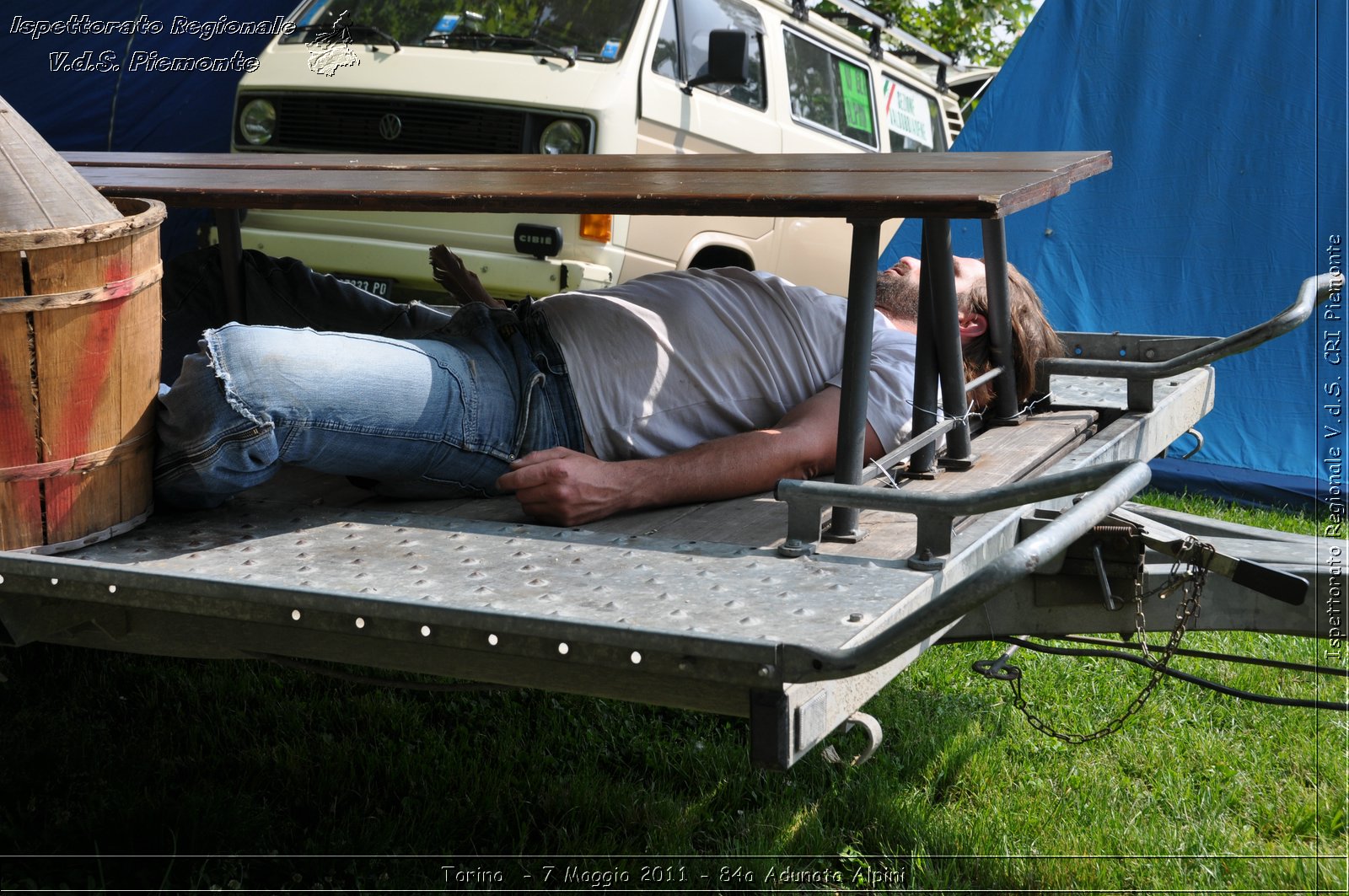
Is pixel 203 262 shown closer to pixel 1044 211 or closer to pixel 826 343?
pixel 826 343

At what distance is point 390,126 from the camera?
6.16m

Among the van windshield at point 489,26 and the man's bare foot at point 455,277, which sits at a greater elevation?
the van windshield at point 489,26

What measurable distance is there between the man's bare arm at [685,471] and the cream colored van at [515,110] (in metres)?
3.11

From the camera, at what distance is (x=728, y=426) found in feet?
9.23

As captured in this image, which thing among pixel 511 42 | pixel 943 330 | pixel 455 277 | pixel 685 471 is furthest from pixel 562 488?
pixel 511 42

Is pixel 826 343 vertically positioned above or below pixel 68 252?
below

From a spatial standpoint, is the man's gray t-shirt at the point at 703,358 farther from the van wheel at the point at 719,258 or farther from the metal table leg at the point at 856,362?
the van wheel at the point at 719,258

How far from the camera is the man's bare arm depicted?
2.32 meters

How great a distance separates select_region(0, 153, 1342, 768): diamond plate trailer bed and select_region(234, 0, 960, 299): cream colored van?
3.13m

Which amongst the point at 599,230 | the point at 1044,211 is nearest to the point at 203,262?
the point at 599,230

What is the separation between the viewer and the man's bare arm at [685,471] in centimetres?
232

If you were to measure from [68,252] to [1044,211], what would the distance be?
4875mm

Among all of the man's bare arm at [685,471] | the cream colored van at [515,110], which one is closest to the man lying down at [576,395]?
the man's bare arm at [685,471]

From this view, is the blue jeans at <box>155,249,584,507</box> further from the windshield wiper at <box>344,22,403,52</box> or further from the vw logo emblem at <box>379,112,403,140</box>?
the windshield wiper at <box>344,22,403,52</box>
